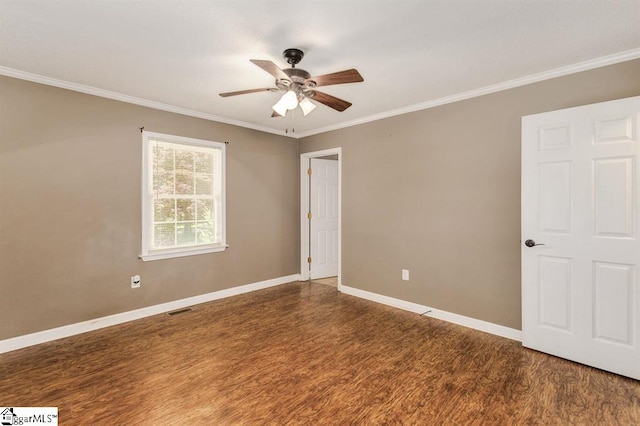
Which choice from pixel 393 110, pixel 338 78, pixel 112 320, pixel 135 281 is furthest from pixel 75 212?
pixel 393 110

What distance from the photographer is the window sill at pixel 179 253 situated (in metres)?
3.63

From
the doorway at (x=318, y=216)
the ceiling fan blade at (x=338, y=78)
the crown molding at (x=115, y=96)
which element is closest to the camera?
the ceiling fan blade at (x=338, y=78)

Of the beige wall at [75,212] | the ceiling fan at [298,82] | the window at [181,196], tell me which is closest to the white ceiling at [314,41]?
the ceiling fan at [298,82]

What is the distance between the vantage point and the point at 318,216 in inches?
212

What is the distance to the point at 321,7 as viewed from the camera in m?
1.87

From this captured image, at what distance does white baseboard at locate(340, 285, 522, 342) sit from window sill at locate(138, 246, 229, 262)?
197cm

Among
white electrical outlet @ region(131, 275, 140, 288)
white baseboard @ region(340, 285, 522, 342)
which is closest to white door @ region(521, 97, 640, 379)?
white baseboard @ region(340, 285, 522, 342)

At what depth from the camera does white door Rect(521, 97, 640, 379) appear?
2.33 m

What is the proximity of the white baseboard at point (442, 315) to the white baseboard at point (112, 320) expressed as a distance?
1.55 m

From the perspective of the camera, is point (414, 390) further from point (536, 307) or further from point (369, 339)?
point (536, 307)

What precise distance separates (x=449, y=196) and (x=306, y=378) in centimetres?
246

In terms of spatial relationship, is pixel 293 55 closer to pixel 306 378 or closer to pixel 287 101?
pixel 287 101

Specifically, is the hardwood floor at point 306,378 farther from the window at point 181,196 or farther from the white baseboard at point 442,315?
the window at point 181,196

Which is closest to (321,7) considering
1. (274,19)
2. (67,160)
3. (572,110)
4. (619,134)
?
(274,19)
